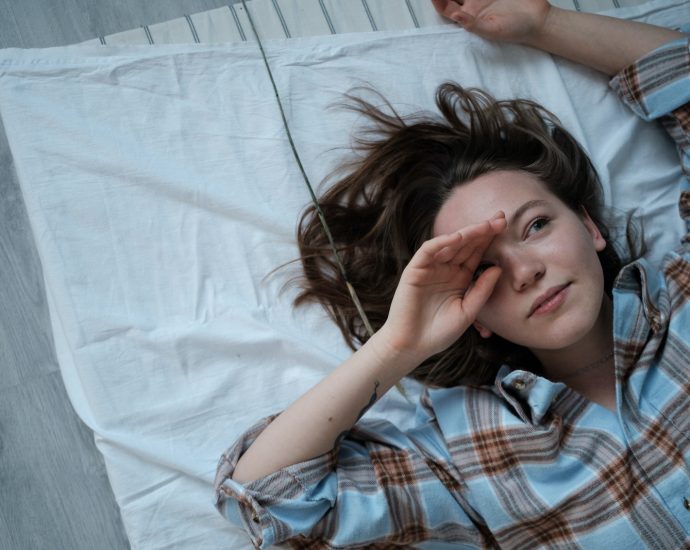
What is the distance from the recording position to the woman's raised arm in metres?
1.53

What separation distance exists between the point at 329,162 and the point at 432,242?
47 cm

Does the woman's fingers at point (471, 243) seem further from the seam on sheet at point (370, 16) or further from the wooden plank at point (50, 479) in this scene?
the wooden plank at point (50, 479)

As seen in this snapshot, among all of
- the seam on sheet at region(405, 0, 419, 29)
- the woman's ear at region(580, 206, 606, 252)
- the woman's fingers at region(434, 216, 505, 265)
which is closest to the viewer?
the woman's fingers at region(434, 216, 505, 265)

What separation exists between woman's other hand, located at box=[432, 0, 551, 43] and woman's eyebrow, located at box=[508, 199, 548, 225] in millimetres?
489

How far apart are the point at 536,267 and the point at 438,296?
0.17 m

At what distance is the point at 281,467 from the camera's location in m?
1.19

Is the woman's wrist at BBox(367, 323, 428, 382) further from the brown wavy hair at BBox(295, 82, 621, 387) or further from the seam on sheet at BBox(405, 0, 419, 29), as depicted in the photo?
the seam on sheet at BBox(405, 0, 419, 29)

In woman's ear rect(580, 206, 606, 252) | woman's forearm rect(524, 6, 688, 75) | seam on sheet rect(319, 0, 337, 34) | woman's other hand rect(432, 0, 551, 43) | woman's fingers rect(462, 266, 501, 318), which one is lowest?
woman's ear rect(580, 206, 606, 252)

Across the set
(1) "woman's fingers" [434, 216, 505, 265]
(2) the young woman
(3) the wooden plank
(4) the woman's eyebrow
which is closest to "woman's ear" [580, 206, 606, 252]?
(2) the young woman

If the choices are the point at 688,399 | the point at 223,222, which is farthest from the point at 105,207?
the point at 688,399

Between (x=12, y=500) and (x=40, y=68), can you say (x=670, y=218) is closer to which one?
(x=40, y=68)

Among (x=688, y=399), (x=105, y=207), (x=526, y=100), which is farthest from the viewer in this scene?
(x=526, y=100)

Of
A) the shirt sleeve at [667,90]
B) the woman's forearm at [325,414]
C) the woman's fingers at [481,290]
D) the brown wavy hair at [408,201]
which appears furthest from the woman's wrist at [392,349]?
the shirt sleeve at [667,90]

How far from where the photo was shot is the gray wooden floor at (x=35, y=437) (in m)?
1.49
